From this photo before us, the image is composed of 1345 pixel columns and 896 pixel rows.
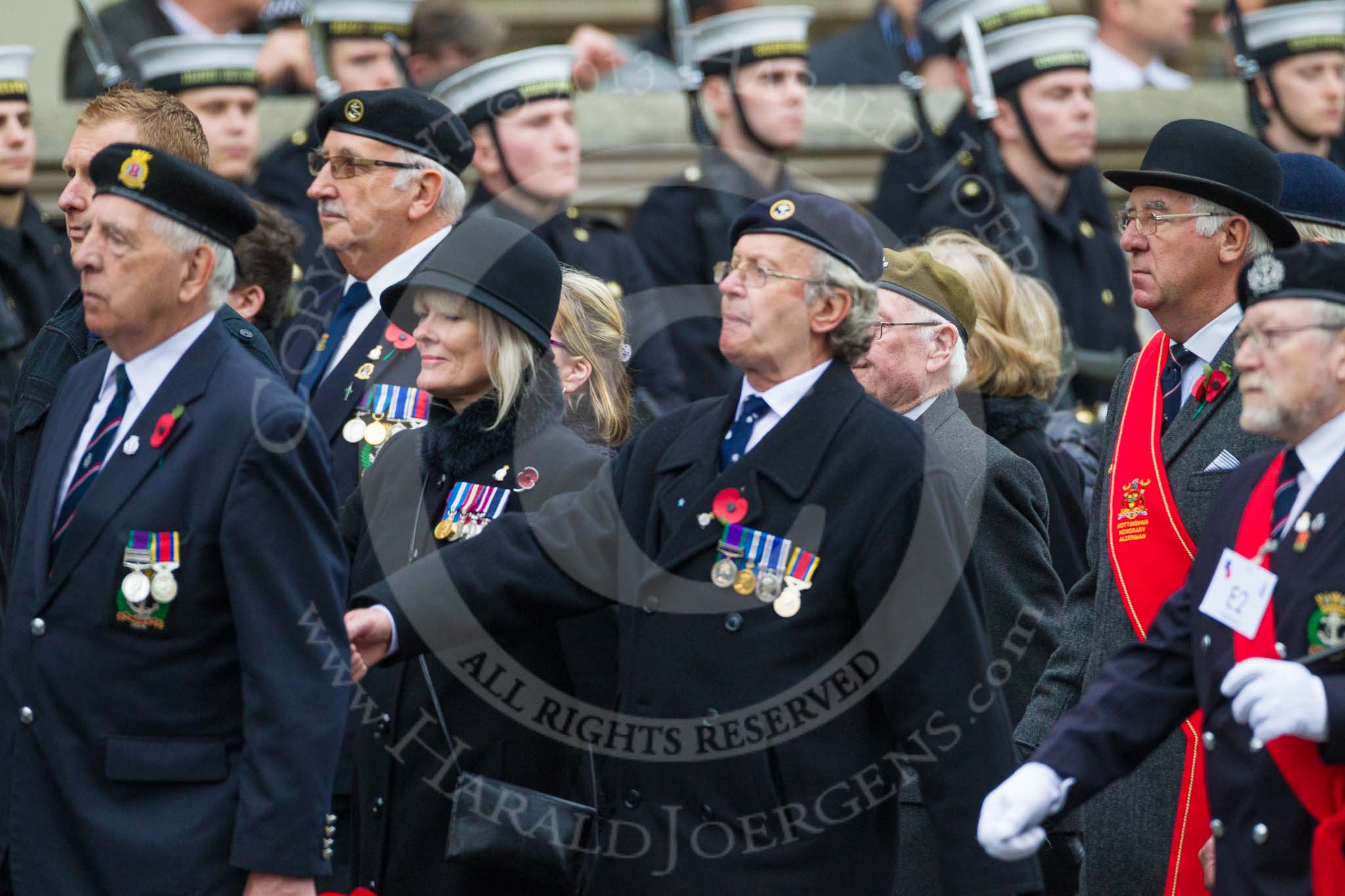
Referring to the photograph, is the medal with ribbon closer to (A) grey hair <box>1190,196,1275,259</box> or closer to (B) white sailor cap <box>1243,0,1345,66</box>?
(A) grey hair <box>1190,196,1275,259</box>

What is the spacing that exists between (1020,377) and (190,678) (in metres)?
2.78

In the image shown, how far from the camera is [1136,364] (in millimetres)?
5039

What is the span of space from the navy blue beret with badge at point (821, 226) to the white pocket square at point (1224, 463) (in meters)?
0.92

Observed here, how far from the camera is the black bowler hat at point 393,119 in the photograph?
19.5 feet

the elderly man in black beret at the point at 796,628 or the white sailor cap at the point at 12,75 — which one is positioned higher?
the white sailor cap at the point at 12,75

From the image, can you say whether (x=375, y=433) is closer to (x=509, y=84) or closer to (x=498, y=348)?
(x=498, y=348)

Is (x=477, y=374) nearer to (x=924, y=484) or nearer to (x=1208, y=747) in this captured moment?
(x=924, y=484)

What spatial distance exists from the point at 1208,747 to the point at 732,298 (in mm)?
1266

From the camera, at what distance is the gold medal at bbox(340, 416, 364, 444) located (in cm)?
547

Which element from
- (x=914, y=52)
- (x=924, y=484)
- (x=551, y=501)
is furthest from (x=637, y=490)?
(x=914, y=52)

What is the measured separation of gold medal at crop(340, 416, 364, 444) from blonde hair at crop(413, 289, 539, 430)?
71cm

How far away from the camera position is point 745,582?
4074mm

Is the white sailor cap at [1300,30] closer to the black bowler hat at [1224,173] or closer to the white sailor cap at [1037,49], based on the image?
the white sailor cap at [1037,49]

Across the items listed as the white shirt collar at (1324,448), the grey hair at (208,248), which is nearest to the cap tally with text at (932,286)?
the white shirt collar at (1324,448)
